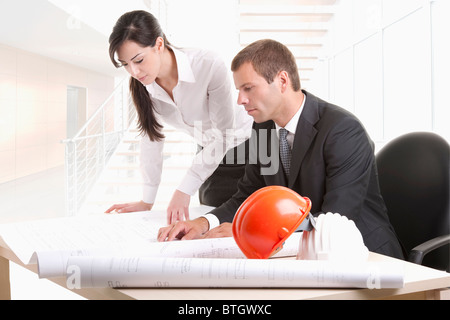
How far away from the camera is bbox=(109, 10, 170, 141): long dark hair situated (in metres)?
1.36

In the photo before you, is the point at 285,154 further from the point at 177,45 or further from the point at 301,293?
the point at 177,45

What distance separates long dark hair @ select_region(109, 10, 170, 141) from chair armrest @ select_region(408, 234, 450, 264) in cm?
85

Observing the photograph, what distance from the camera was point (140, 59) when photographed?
4.54ft

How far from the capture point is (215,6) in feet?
21.6

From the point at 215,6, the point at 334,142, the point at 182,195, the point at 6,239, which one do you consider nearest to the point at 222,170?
the point at 182,195

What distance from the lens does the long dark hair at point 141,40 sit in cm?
136

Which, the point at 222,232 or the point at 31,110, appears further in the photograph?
the point at 31,110

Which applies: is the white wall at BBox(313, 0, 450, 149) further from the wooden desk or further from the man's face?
the wooden desk

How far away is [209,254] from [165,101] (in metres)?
0.94

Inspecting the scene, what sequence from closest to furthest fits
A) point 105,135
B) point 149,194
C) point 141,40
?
point 141,40, point 149,194, point 105,135

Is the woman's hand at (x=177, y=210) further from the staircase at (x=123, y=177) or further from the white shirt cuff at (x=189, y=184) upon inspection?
the staircase at (x=123, y=177)

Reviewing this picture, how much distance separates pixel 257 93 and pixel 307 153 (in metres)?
0.22

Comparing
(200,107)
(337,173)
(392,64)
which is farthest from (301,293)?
(392,64)
